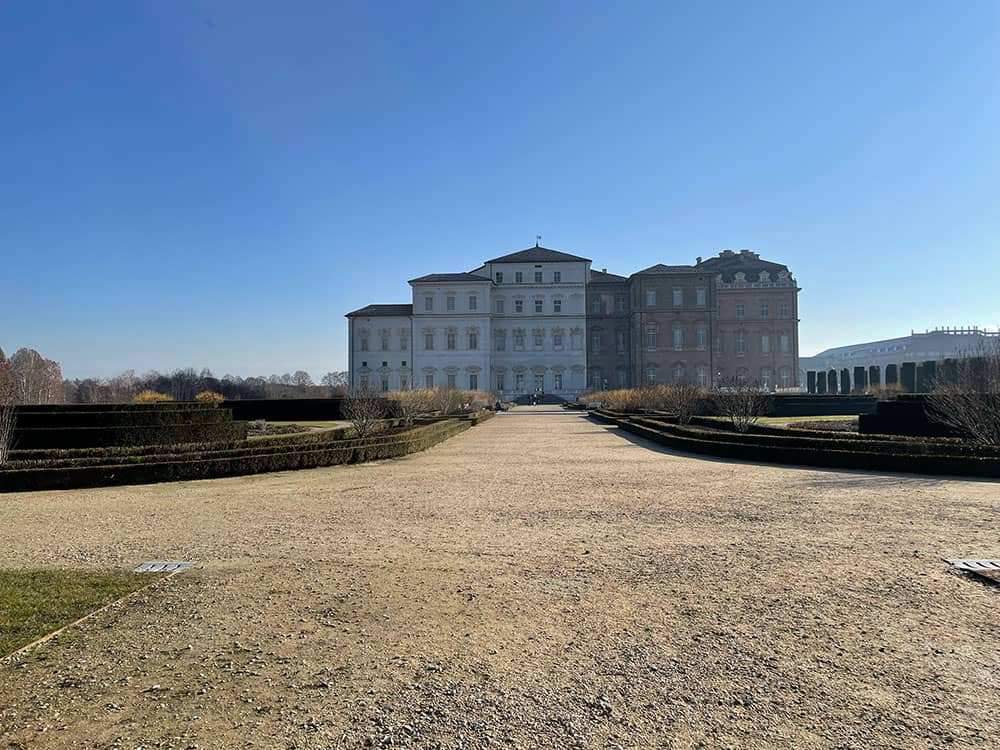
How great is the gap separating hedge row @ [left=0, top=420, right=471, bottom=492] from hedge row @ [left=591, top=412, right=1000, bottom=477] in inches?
250

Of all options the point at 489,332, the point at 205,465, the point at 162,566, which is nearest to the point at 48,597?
the point at 162,566

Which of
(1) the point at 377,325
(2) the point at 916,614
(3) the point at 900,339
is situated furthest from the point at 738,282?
(3) the point at 900,339

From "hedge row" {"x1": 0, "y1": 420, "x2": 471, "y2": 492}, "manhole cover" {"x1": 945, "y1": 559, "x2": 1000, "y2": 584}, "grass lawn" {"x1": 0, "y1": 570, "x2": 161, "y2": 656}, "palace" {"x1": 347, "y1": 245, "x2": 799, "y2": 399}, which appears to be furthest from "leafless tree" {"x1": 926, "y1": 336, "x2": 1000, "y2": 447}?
"palace" {"x1": 347, "y1": 245, "x2": 799, "y2": 399}

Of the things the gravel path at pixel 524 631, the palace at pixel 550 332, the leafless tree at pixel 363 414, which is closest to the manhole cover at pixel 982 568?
the gravel path at pixel 524 631

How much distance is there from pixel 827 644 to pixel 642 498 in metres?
4.51

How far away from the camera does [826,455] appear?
11.0m

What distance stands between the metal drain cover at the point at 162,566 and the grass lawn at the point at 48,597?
11 cm

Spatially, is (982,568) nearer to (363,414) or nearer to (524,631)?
(524,631)

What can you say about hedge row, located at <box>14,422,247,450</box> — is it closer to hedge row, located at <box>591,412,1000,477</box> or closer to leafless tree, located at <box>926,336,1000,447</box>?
hedge row, located at <box>591,412,1000,477</box>

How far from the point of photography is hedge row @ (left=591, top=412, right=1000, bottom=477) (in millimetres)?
9758

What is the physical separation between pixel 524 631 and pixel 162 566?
313 centimetres

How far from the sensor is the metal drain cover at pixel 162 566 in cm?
492

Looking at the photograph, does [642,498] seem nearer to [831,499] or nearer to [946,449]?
[831,499]

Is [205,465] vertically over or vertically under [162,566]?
over
